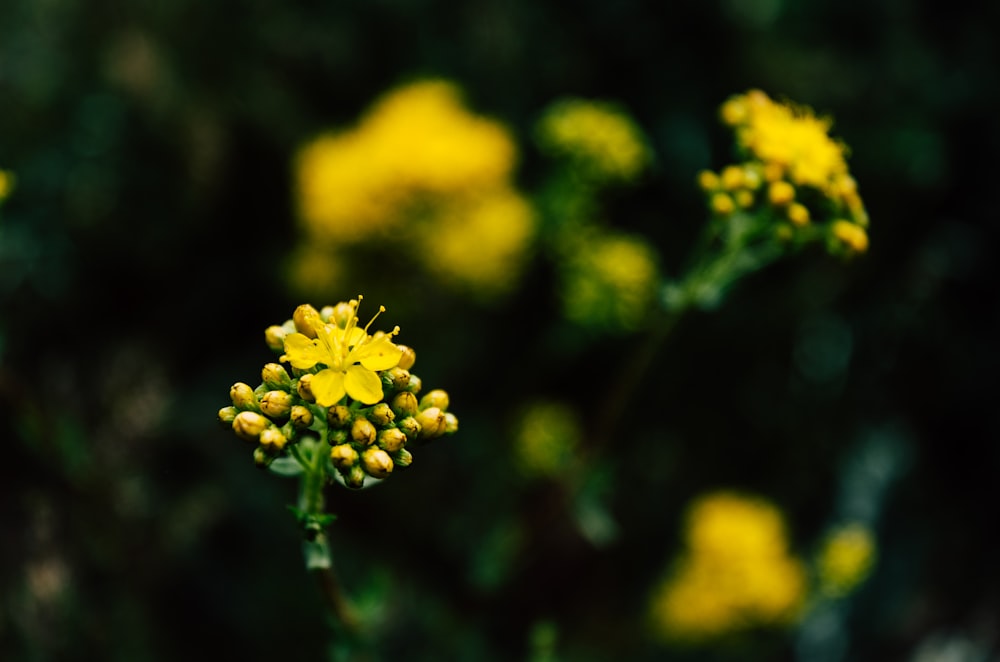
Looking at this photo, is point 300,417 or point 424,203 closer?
point 300,417

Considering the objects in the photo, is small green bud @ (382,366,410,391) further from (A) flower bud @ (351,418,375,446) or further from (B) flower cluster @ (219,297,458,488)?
(A) flower bud @ (351,418,375,446)

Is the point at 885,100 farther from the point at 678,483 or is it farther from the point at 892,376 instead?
the point at 678,483

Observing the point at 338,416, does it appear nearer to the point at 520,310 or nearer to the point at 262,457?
the point at 262,457

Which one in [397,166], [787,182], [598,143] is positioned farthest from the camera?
[397,166]

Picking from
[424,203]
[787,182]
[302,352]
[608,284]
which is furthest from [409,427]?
[424,203]

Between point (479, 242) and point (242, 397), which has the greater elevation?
point (479, 242)

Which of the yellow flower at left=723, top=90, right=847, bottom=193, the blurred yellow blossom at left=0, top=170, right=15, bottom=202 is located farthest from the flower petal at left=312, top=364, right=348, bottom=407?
the yellow flower at left=723, top=90, right=847, bottom=193

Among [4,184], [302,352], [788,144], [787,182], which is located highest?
[788,144]
